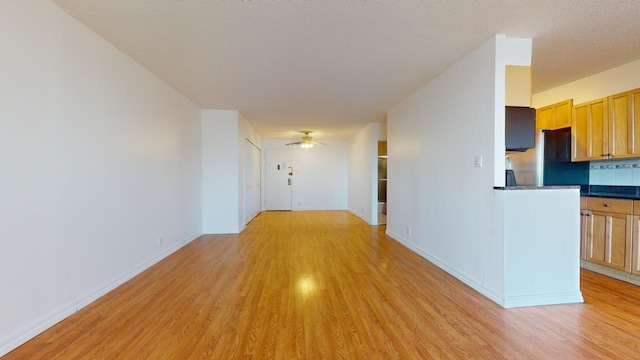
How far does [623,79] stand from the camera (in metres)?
3.20

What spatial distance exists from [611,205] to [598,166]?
0.86 m

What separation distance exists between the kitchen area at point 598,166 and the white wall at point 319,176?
225 inches

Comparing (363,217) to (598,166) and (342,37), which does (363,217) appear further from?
(342,37)

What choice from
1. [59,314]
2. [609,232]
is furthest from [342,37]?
[609,232]

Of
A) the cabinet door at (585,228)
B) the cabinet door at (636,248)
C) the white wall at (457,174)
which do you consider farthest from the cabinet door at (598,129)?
the white wall at (457,174)

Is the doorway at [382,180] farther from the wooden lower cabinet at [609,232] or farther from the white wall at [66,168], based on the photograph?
the white wall at [66,168]

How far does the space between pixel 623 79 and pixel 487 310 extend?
10.2 ft

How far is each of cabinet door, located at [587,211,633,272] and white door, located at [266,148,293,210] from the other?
7.15 meters

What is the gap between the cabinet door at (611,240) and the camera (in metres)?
2.88

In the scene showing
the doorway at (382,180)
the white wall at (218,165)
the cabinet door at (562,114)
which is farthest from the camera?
the doorway at (382,180)

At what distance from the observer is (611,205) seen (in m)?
3.01

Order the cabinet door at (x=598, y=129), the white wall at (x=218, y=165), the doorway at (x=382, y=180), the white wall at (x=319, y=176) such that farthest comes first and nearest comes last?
the white wall at (x=319, y=176) → the doorway at (x=382, y=180) → the white wall at (x=218, y=165) → the cabinet door at (x=598, y=129)

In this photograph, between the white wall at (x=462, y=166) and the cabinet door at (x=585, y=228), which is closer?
the white wall at (x=462, y=166)

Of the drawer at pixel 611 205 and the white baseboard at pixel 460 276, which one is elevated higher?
the drawer at pixel 611 205
